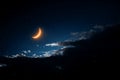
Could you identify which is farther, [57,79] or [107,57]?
[57,79]

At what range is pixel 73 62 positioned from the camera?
36438 millimetres

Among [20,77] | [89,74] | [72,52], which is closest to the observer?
[72,52]

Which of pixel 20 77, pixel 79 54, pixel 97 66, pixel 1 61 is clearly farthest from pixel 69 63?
pixel 1 61

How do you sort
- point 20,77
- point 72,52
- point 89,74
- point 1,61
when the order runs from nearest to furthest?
point 1,61, point 72,52, point 20,77, point 89,74

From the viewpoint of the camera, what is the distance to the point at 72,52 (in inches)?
1292

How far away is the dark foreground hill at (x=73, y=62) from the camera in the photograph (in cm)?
3077

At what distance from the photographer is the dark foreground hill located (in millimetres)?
30766

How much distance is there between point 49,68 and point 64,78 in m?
4.44

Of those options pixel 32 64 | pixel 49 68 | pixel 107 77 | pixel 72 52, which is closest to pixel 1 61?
pixel 32 64

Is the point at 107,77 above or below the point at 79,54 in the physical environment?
below

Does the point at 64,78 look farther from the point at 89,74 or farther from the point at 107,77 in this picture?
the point at 107,77

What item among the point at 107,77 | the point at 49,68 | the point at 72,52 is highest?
the point at 72,52

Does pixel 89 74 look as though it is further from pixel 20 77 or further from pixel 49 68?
pixel 20 77

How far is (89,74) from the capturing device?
4066 cm
